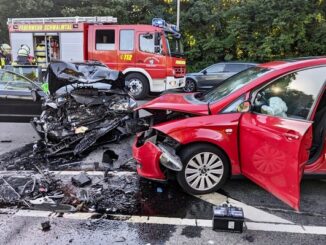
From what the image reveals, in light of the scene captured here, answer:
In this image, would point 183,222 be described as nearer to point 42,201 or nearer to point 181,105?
point 181,105

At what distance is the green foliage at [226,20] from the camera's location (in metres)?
19.2

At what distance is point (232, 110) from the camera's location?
4.14 m

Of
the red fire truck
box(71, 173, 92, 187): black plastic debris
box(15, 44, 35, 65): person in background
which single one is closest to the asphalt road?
box(71, 173, 92, 187): black plastic debris

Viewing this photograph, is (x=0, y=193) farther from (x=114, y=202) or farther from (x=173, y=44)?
(x=173, y=44)

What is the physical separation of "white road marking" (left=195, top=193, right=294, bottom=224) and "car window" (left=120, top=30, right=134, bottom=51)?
9.12 meters

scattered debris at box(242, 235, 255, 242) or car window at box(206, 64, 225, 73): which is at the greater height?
car window at box(206, 64, 225, 73)

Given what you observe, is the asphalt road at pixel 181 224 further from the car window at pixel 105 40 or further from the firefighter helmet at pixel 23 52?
the firefighter helmet at pixel 23 52

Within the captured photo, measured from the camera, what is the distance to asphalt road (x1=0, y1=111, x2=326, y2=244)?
3.32m

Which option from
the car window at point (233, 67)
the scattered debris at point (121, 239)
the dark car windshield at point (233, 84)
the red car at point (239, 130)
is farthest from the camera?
the car window at point (233, 67)

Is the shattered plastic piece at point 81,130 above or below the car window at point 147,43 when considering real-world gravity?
below

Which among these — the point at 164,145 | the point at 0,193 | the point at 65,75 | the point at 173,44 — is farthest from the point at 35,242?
the point at 173,44

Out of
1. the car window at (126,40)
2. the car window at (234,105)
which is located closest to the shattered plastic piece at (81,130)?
the car window at (234,105)

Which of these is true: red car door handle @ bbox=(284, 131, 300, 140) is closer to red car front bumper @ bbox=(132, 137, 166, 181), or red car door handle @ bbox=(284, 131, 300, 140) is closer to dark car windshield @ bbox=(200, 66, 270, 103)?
dark car windshield @ bbox=(200, 66, 270, 103)

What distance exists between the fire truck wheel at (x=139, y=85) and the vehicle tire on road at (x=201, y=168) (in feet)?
28.0
